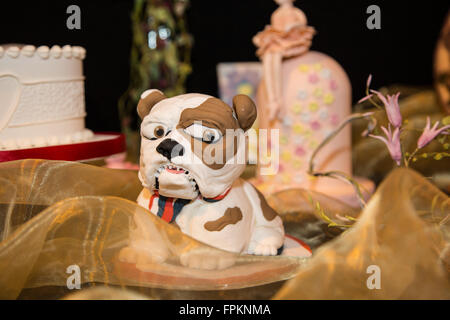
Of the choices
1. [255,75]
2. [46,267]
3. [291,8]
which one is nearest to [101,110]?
[255,75]

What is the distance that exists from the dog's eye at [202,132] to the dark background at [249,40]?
3.76ft

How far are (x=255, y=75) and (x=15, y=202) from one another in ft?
4.03

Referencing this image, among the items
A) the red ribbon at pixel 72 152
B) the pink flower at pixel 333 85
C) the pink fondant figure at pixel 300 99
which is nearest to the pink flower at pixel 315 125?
the pink fondant figure at pixel 300 99

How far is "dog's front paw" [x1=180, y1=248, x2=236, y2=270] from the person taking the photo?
0.82 metres

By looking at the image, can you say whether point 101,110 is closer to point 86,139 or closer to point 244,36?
point 244,36

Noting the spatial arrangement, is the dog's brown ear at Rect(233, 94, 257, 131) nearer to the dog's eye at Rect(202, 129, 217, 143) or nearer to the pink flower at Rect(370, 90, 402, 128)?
the dog's eye at Rect(202, 129, 217, 143)

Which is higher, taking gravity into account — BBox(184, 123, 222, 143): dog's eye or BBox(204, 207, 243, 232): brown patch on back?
BBox(184, 123, 222, 143): dog's eye

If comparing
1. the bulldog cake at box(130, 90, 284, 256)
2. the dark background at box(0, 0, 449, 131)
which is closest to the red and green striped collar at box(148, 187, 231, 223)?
the bulldog cake at box(130, 90, 284, 256)

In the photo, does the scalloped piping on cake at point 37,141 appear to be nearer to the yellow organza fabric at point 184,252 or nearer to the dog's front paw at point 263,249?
the yellow organza fabric at point 184,252

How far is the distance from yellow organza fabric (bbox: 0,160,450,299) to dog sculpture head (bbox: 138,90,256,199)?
0.24 feet

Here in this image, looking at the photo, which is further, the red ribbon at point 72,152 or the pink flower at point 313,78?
the pink flower at point 313,78

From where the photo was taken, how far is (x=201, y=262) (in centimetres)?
83

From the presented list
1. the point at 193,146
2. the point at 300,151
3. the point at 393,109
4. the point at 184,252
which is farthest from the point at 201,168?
the point at 300,151

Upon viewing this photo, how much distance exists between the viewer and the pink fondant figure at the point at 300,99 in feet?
5.05
